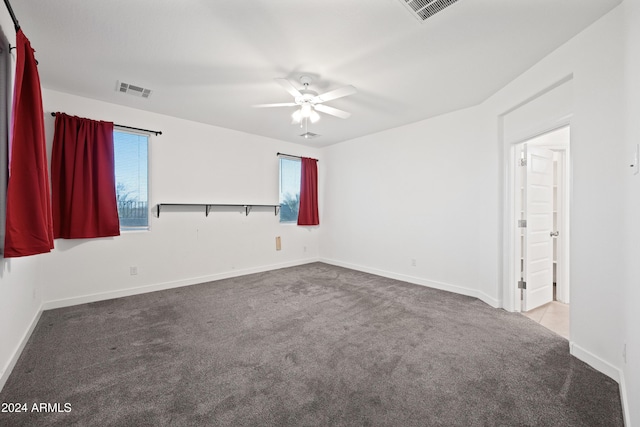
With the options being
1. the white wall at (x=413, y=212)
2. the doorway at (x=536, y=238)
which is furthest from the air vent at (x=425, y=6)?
the doorway at (x=536, y=238)

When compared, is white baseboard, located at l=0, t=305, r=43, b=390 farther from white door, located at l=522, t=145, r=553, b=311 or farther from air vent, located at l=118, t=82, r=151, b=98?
white door, located at l=522, t=145, r=553, b=311

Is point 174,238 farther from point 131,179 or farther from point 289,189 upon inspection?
point 289,189

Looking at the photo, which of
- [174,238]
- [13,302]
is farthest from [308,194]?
[13,302]

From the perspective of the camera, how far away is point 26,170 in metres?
1.88

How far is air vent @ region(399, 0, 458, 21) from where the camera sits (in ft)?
5.87

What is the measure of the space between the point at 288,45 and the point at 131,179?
300cm

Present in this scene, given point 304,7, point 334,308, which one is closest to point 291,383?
point 334,308

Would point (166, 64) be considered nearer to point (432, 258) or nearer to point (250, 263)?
point (250, 263)

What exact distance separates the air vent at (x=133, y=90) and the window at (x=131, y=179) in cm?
75

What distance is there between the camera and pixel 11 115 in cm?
183

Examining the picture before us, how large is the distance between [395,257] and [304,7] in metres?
3.82

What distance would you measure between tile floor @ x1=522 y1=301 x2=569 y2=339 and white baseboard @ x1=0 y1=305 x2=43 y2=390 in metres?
4.50

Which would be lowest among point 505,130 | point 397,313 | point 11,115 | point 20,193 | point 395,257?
point 397,313

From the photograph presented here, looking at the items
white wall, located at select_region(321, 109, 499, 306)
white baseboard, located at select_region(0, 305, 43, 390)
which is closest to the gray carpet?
white baseboard, located at select_region(0, 305, 43, 390)
